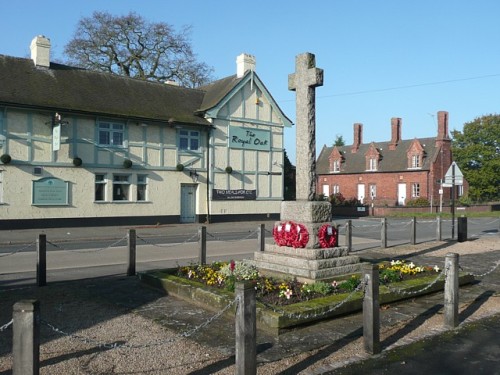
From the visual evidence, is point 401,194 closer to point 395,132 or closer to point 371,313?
point 395,132

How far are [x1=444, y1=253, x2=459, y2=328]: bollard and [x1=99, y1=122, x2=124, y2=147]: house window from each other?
22.6m

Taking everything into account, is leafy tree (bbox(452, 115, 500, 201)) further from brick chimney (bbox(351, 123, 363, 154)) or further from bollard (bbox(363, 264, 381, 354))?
bollard (bbox(363, 264, 381, 354))

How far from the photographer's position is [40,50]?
26609mm

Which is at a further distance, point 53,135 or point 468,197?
point 468,197

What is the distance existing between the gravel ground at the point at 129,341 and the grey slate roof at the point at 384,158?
1846 inches

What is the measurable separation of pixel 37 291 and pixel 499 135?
6108 centimetres

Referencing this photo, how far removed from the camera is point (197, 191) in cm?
3005

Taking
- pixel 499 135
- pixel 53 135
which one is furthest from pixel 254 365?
pixel 499 135

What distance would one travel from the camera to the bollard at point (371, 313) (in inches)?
228

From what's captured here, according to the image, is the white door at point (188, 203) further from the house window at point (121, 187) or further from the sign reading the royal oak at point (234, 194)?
the house window at point (121, 187)

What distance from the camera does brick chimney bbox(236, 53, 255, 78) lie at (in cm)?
3272

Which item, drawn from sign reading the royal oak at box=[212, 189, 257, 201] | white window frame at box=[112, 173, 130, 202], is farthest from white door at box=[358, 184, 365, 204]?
white window frame at box=[112, 173, 130, 202]

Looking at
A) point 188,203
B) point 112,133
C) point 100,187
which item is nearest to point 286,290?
point 100,187

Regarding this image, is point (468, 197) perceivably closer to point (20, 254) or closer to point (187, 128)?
point (187, 128)
